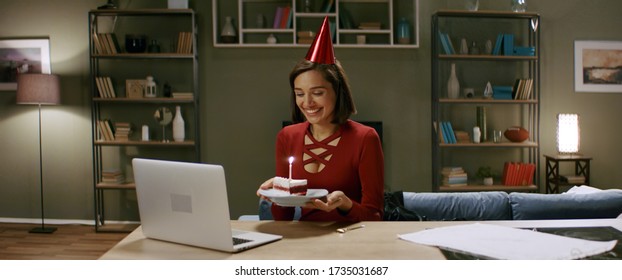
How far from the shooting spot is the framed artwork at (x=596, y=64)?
16.5 feet

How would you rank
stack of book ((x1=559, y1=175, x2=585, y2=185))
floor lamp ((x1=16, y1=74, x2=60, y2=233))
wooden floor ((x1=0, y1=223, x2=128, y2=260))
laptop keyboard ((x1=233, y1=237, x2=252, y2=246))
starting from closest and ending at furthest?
laptop keyboard ((x1=233, y1=237, x2=252, y2=246)), wooden floor ((x1=0, y1=223, x2=128, y2=260)), floor lamp ((x1=16, y1=74, x2=60, y2=233)), stack of book ((x1=559, y1=175, x2=585, y2=185))

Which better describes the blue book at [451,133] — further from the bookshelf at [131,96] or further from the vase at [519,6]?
the bookshelf at [131,96]

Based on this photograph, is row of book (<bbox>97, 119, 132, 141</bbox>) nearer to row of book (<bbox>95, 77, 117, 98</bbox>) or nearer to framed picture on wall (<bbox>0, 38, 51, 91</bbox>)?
row of book (<bbox>95, 77, 117, 98</bbox>)

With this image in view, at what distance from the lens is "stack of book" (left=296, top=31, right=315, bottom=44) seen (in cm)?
468

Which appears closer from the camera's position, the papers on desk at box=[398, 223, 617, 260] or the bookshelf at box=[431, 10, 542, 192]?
the papers on desk at box=[398, 223, 617, 260]

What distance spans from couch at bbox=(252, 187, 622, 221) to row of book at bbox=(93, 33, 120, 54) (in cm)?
284

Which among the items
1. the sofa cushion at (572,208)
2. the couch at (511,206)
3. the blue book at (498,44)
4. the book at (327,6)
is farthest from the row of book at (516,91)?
the sofa cushion at (572,208)

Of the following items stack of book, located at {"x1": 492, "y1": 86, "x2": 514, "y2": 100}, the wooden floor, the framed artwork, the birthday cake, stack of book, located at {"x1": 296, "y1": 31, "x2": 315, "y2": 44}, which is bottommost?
the wooden floor

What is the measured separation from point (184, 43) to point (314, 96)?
3116 millimetres

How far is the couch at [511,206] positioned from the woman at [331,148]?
21.4 inches

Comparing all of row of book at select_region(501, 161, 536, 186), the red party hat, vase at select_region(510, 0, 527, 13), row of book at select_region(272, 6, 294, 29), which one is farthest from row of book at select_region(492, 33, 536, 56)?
the red party hat

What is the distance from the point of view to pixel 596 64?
5.04 metres
